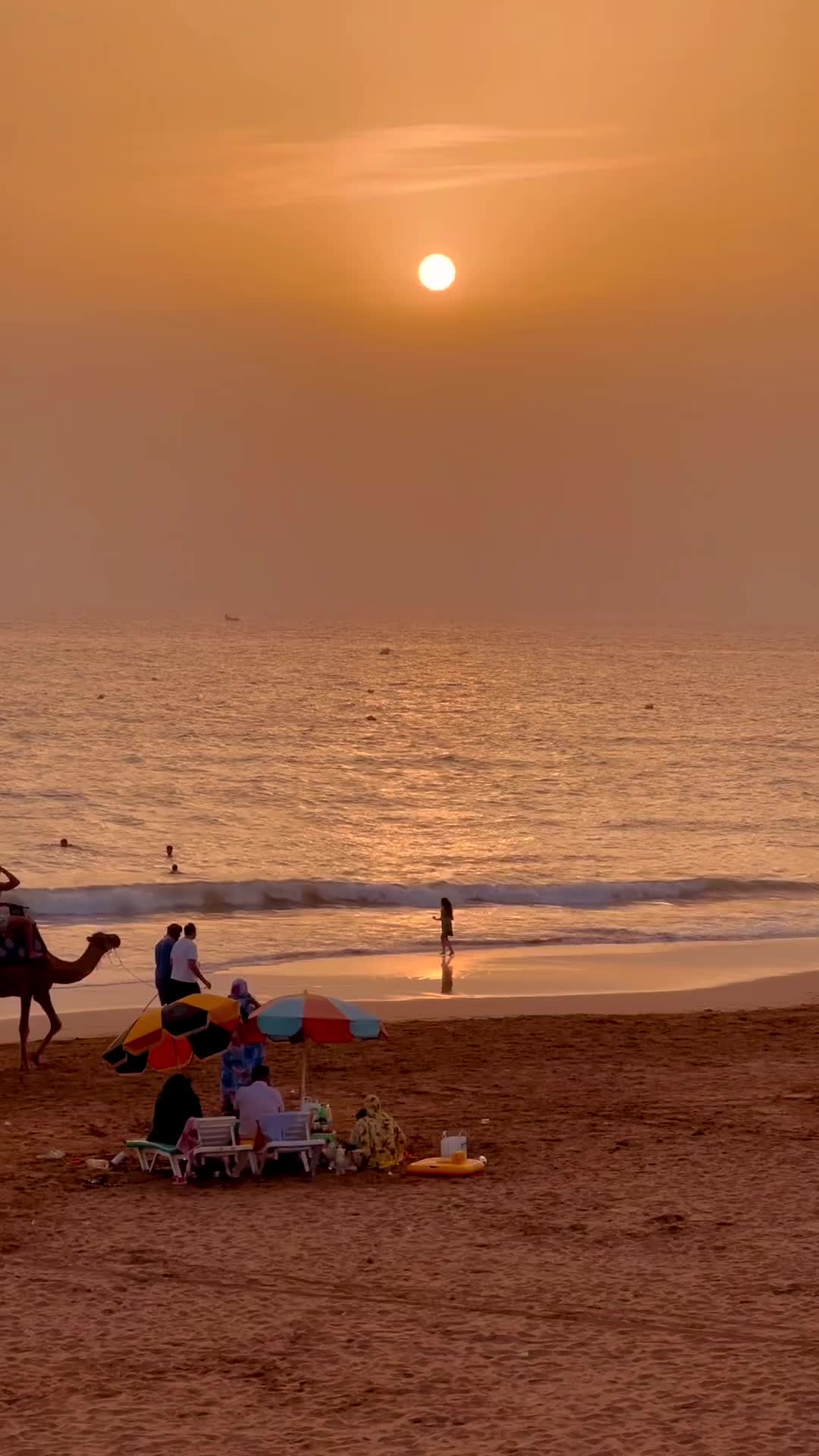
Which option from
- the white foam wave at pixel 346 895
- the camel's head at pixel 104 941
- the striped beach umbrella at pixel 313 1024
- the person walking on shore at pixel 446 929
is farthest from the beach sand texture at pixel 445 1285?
the white foam wave at pixel 346 895

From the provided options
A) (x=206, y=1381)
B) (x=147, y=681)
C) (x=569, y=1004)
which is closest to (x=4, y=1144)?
(x=206, y=1381)

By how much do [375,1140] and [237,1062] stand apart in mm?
1566

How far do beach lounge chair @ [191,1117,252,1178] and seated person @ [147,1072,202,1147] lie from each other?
0.68ft

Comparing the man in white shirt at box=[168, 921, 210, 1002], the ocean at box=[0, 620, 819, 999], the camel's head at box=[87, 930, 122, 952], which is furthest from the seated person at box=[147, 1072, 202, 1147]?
the ocean at box=[0, 620, 819, 999]

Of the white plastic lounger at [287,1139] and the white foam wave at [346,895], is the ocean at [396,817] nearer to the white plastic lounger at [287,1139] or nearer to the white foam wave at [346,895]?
the white foam wave at [346,895]

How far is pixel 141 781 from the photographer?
215 ft

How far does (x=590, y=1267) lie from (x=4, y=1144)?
606cm

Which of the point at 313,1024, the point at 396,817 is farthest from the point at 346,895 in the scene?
the point at 313,1024

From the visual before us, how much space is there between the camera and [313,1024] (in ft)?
48.6

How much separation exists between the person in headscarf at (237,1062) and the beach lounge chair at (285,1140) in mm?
691

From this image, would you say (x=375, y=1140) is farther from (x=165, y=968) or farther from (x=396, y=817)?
(x=396, y=817)

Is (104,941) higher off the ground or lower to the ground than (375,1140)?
higher

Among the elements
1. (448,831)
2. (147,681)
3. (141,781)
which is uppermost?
(147,681)

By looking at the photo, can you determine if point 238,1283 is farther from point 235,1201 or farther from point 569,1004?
point 569,1004
